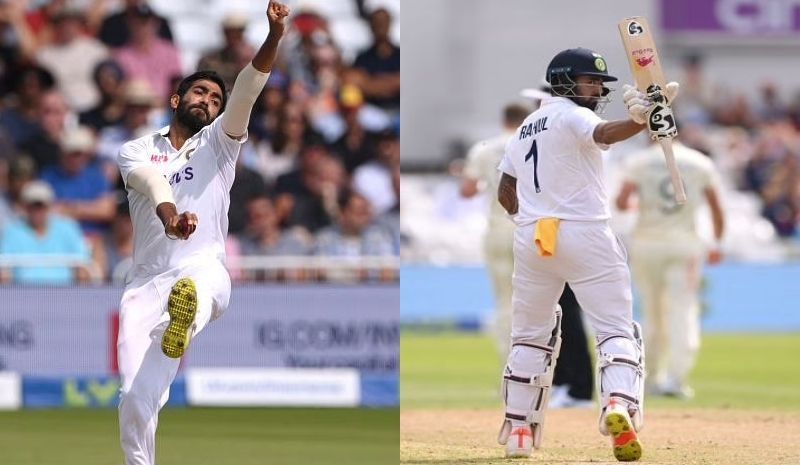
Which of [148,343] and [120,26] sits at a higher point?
[120,26]

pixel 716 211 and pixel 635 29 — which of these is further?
pixel 716 211

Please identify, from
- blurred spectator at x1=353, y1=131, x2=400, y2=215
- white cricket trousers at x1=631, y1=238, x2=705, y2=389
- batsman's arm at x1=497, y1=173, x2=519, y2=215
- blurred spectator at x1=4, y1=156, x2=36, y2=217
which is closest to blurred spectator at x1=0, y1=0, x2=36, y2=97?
blurred spectator at x1=4, y1=156, x2=36, y2=217

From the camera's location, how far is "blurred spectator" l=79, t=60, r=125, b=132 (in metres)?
16.8

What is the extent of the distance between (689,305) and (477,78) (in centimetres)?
1492

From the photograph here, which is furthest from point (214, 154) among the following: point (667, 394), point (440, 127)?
point (440, 127)

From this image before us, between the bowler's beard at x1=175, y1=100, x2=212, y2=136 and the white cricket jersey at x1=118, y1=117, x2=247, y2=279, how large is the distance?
2.3 inches

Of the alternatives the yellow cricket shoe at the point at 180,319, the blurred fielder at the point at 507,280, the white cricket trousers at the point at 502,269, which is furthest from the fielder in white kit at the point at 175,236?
the white cricket trousers at the point at 502,269

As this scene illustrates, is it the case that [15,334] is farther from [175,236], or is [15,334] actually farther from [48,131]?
[175,236]

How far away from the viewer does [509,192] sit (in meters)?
8.66

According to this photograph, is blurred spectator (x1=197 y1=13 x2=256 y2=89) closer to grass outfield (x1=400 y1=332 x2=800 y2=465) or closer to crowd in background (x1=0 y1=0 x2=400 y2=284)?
crowd in background (x1=0 y1=0 x2=400 y2=284)

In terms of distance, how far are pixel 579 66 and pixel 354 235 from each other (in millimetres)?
7703

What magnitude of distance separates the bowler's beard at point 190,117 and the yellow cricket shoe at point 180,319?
→ 3.05ft

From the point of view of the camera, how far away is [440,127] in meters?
27.2

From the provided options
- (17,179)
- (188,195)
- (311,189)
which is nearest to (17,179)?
(17,179)
